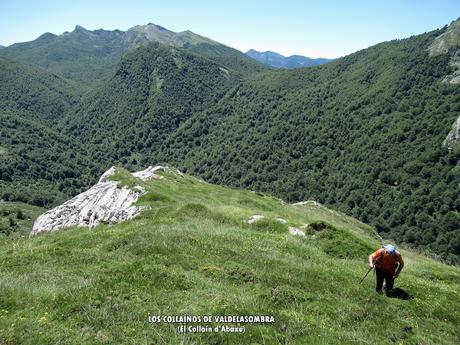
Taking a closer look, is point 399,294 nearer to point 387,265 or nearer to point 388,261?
point 387,265

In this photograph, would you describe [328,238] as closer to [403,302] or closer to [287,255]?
[287,255]

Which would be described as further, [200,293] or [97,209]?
[97,209]

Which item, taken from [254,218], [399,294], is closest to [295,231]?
[254,218]

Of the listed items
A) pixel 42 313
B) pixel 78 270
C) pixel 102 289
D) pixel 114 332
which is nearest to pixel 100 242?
pixel 78 270

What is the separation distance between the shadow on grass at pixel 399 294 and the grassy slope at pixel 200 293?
1.75 ft

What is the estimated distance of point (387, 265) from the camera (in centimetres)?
1927

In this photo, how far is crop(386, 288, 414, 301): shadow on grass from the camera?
19417 millimetres

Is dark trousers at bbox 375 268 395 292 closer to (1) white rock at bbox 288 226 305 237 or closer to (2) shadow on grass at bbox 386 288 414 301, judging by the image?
(2) shadow on grass at bbox 386 288 414 301

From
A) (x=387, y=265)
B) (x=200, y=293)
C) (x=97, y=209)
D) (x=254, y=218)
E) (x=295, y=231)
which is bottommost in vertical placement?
(x=97, y=209)

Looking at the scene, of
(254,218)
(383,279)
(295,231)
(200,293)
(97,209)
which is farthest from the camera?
(97,209)

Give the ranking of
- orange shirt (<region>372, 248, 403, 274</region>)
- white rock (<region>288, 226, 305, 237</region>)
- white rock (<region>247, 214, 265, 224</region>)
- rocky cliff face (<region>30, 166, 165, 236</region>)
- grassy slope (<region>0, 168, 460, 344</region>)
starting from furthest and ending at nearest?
rocky cliff face (<region>30, 166, 165, 236</region>) < white rock (<region>247, 214, 265, 224</region>) < white rock (<region>288, 226, 305, 237</region>) < orange shirt (<region>372, 248, 403, 274</region>) < grassy slope (<region>0, 168, 460, 344</region>)

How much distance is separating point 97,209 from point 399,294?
132 feet

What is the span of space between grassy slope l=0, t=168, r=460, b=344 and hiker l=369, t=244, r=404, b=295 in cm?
91

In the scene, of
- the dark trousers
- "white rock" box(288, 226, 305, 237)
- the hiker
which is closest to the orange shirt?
the hiker
